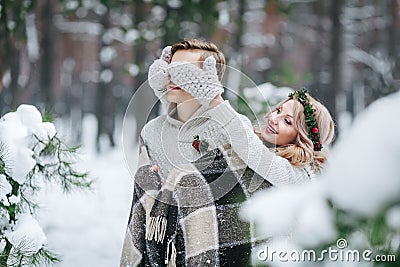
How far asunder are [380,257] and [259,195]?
38cm

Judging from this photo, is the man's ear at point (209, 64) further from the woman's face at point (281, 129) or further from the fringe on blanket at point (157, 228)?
the fringe on blanket at point (157, 228)

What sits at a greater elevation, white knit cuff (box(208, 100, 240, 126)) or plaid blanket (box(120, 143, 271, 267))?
white knit cuff (box(208, 100, 240, 126))

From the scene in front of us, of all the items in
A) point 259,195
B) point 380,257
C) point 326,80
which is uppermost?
point 326,80

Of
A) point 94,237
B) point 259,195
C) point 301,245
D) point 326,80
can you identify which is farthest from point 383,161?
point 326,80

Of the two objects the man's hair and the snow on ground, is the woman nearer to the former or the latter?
the man's hair

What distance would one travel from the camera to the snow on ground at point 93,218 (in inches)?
67.9

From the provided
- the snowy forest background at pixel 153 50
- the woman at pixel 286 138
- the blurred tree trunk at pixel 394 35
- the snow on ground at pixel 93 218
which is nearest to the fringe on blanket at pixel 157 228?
the woman at pixel 286 138

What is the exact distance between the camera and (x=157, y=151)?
93cm

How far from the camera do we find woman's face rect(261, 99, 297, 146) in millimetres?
921

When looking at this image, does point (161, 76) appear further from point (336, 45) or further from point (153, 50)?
point (336, 45)

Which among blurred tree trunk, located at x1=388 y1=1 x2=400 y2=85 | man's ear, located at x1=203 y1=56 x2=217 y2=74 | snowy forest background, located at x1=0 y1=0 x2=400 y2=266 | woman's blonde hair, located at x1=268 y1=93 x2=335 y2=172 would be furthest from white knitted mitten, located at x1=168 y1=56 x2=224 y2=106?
blurred tree trunk, located at x1=388 y1=1 x2=400 y2=85

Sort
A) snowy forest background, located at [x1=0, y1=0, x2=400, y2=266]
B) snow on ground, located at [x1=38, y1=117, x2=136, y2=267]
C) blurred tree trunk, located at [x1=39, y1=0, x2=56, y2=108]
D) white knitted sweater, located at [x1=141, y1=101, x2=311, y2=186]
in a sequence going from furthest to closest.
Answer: blurred tree trunk, located at [x1=39, y1=0, x2=56, y2=108], snowy forest background, located at [x1=0, y1=0, x2=400, y2=266], snow on ground, located at [x1=38, y1=117, x2=136, y2=267], white knitted sweater, located at [x1=141, y1=101, x2=311, y2=186]

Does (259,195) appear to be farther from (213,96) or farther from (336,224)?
(336,224)

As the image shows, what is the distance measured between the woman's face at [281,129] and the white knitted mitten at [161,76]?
0.16m
